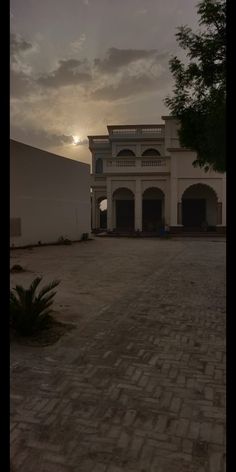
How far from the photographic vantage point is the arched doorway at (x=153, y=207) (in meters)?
30.5

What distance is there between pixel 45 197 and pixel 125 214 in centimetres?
1200

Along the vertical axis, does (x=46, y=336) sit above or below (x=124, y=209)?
below

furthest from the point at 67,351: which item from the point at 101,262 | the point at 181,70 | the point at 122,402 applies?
the point at 101,262

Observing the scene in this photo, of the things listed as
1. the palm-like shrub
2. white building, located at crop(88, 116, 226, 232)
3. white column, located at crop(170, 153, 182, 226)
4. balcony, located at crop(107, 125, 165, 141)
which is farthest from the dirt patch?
balcony, located at crop(107, 125, 165, 141)

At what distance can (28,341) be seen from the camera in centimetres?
486

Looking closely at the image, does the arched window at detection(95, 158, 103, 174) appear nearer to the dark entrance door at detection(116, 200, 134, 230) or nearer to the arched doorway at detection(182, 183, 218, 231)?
the dark entrance door at detection(116, 200, 134, 230)

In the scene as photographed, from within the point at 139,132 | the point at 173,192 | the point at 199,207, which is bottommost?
the point at 199,207

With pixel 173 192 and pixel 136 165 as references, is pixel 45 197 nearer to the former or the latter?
pixel 136 165

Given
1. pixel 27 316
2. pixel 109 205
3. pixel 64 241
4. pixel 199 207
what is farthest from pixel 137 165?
pixel 27 316

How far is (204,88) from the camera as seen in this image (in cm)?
813

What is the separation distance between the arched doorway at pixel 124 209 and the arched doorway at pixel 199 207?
4745mm

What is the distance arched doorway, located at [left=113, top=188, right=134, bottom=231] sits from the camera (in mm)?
30828

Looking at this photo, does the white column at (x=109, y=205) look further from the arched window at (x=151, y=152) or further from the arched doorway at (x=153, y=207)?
the arched window at (x=151, y=152)
